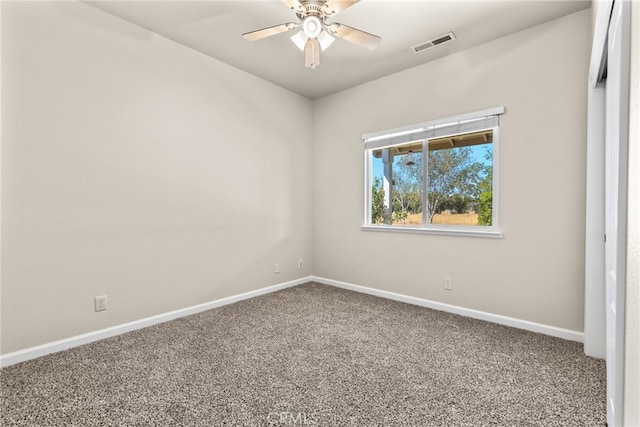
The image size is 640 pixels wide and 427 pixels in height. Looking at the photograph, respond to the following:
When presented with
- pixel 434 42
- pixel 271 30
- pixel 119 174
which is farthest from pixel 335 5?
pixel 119 174

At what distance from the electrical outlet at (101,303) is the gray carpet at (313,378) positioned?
258 mm

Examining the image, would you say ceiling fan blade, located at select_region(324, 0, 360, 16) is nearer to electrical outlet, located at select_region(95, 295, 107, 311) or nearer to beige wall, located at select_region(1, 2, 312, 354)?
beige wall, located at select_region(1, 2, 312, 354)

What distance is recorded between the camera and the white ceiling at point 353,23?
236 centimetres

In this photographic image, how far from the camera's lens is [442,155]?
3311mm

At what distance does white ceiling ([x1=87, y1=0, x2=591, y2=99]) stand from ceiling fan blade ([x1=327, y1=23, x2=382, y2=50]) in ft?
1.09

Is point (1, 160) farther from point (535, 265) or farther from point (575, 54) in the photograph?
point (575, 54)

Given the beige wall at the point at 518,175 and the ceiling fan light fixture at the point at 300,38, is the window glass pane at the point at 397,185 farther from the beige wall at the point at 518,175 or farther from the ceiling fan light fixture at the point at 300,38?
the ceiling fan light fixture at the point at 300,38

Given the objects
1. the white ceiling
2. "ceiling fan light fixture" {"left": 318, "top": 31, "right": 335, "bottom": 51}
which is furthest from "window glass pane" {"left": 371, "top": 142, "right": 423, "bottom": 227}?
"ceiling fan light fixture" {"left": 318, "top": 31, "right": 335, "bottom": 51}

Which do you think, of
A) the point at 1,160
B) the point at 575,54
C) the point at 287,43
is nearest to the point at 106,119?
the point at 1,160

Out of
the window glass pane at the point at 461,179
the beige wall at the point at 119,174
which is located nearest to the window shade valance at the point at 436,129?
→ the window glass pane at the point at 461,179

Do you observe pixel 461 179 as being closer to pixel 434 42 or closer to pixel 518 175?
pixel 518 175

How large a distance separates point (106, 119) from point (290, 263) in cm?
254

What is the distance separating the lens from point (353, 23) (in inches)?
102

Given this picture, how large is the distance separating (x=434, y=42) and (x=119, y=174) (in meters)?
3.03
